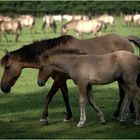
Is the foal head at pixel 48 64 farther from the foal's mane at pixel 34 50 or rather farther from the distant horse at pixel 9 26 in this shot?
the distant horse at pixel 9 26

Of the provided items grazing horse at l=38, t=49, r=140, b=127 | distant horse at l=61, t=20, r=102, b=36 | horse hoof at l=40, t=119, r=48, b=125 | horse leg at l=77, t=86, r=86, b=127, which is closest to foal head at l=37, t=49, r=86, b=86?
grazing horse at l=38, t=49, r=140, b=127

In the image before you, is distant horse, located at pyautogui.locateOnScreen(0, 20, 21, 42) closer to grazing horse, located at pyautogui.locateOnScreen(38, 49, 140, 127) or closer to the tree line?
the tree line

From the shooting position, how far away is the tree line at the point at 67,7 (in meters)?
70.4

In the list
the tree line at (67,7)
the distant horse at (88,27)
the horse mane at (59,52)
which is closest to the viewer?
the horse mane at (59,52)

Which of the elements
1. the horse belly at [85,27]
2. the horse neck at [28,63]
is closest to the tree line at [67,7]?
the horse belly at [85,27]

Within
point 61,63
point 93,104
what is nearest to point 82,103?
point 93,104

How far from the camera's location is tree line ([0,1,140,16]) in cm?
7038

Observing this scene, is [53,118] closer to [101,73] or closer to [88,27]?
[101,73]

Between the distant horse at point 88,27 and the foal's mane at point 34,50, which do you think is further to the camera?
the distant horse at point 88,27

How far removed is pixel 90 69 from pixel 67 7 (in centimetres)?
6359

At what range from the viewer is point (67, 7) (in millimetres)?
73500

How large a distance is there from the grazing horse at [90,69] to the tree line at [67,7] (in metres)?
59.6

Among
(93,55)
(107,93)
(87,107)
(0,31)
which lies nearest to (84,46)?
(93,55)

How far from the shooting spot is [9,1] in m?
69.8
